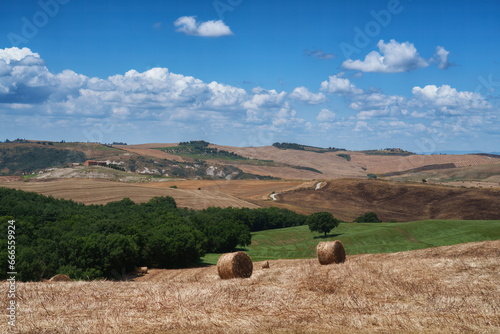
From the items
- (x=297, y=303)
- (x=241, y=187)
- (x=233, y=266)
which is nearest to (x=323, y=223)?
(x=233, y=266)

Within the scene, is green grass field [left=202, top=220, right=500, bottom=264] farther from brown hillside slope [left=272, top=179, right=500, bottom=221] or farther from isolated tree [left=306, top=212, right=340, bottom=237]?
brown hillside slope [left=272, top=179, right=500, bottom=221]

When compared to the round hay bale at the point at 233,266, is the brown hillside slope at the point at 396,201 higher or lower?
lower

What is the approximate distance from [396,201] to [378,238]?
151 ft

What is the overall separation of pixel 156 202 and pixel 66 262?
5238 centimetres

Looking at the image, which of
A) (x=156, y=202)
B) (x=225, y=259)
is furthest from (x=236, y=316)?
(x=156, y=202)

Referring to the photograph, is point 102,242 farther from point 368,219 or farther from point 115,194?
point 115,194

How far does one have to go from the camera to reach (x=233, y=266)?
68.3 ft

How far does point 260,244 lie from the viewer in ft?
217

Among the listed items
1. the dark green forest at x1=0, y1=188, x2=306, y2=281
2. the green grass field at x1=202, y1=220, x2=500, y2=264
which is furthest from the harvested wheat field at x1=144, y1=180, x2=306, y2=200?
the dark green forest at x1=0, y1=188, x2=306, y2=281

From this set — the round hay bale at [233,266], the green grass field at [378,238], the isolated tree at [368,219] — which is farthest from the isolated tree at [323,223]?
the round hay bale at [233,266]

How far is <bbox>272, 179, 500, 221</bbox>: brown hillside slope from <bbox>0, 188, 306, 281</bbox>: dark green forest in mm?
35123

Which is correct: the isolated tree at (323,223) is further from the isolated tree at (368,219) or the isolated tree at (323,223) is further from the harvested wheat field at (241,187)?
the harvested wheat field at (241,187)

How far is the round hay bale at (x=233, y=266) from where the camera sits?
20.8 metres

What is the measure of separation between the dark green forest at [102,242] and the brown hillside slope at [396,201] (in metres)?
35.1
